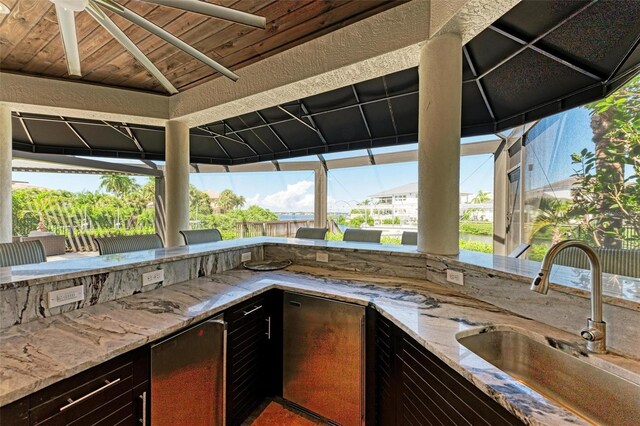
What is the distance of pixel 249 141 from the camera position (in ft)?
16.5

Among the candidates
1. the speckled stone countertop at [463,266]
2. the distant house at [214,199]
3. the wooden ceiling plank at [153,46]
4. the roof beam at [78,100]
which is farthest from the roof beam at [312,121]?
the distant house at [214,199]

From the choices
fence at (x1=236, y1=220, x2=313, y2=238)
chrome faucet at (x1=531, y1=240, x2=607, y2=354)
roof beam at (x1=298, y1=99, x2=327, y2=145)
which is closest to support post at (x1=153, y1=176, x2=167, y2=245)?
fence at (x1=236, y1=220, x2=313, y2=238)

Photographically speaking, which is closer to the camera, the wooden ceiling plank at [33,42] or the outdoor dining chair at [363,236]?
the wooden ceiling plank at [33,42]

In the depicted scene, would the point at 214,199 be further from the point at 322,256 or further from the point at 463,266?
the point at 463,266

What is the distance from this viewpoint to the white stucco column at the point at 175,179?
138 inches

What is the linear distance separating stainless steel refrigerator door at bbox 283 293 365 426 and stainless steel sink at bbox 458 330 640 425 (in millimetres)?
640

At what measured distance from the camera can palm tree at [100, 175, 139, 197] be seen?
620 centimetres

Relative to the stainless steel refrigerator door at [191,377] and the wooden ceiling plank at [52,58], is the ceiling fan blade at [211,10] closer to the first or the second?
the wooden ceiling plank at [52,58]

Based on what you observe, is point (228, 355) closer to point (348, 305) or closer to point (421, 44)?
point (348, 305)

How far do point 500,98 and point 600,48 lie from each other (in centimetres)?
95

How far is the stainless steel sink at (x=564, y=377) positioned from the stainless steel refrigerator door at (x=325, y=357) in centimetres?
64

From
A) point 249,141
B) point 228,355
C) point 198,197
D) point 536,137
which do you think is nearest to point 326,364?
point 228,355

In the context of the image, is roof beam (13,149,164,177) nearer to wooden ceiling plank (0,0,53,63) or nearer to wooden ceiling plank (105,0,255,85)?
wooden ceiling plank (0,0,53,63)

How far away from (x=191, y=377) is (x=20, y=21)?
2.88 metres
